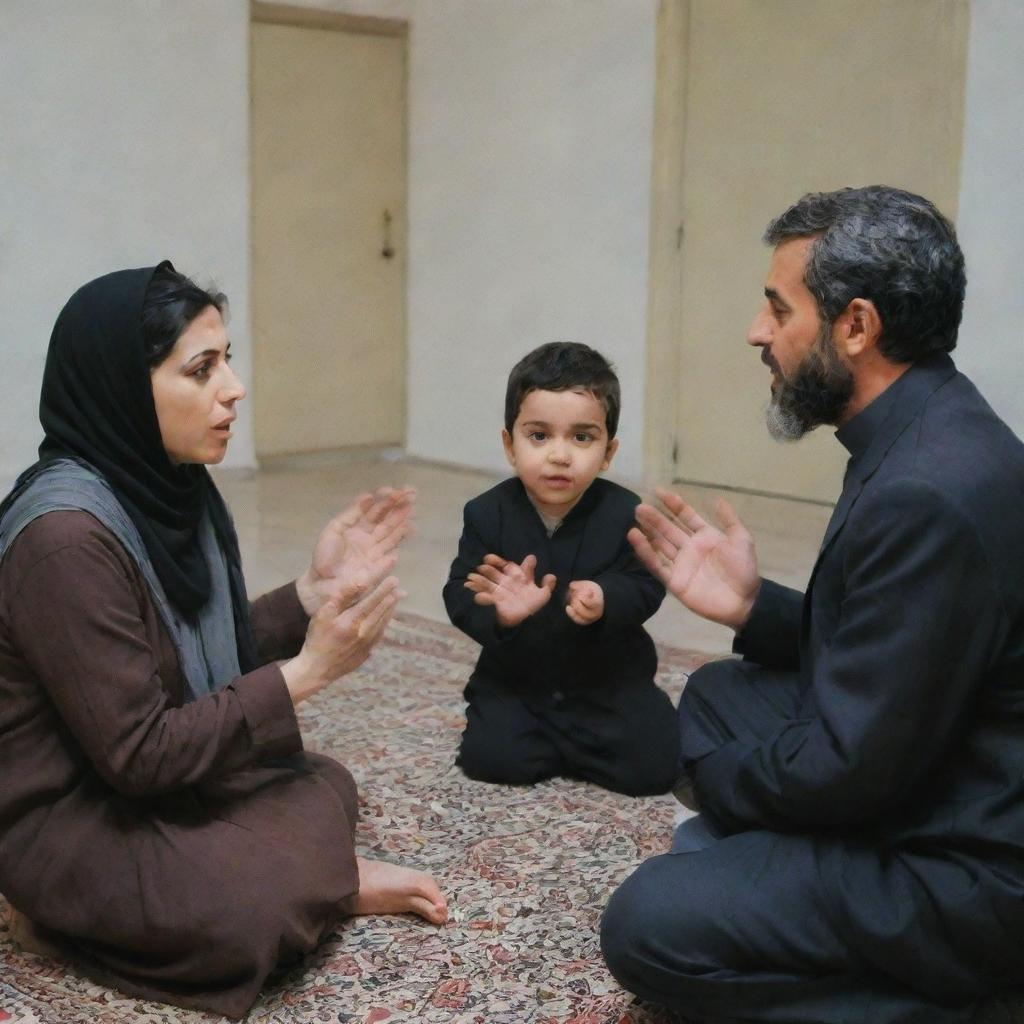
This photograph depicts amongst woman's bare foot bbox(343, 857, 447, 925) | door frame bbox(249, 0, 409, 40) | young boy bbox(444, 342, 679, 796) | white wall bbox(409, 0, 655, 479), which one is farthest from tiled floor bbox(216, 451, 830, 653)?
door frame bbox(249, 0, 409, 40)

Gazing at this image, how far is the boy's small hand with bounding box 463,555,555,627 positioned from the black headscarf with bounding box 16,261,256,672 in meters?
0.77

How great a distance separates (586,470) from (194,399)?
1042mm

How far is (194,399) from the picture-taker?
7.98 ft

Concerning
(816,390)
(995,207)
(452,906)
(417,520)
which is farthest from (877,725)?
(417,520)

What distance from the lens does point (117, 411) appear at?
7.82ft

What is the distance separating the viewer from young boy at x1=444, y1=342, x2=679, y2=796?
3.18 meters

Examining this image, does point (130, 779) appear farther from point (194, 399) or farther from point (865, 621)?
point (865, 621)

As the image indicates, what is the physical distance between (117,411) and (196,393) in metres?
0.13

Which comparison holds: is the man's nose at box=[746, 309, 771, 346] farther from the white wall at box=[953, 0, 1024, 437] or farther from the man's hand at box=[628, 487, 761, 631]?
the white wall at box=[953, 0, 1024, 437]

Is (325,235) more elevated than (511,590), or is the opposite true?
(325,235)

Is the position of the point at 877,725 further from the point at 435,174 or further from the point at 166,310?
the point at 435,174

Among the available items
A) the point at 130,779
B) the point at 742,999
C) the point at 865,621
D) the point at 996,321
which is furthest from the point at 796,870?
the point at 996,321

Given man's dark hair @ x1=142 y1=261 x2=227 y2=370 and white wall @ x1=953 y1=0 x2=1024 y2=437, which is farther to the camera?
white wall @ x1=953 y1=0 x2=1024 y2=437

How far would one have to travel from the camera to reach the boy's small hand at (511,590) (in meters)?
3.10
